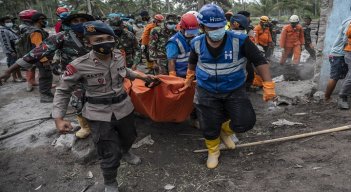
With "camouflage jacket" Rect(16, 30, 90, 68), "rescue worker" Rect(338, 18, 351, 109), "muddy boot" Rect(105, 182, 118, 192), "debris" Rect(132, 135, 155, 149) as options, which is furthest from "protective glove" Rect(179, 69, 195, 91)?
"rescue worker" Rect(338, 18, 351, 109)

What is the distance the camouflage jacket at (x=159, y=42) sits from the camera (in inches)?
234

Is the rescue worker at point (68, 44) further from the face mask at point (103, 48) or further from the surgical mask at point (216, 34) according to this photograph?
the surgical mask at point (216, 34)

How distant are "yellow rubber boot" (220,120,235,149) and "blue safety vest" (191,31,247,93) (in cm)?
57

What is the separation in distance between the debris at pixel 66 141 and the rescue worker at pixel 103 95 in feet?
4.07

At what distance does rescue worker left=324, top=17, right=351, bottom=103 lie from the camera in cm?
484

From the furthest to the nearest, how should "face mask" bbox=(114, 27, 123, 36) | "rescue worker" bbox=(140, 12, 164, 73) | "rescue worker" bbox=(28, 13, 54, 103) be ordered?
1. "rescue worker" bbox=(140, 12, 164, 73)
2. "rescue worker" bbox=(28, 13, 54, 103)
3. "face mask" bbox=(114, 27, 123, 36)

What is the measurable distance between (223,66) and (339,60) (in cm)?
271

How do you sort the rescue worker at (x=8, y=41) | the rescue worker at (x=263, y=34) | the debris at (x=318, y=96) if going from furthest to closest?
the rescue worker at (x=263, y=34) → the rescue worker at (x=8, y=41) → the debris at (x=318, y=96)

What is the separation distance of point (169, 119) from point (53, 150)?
1616 millimetres

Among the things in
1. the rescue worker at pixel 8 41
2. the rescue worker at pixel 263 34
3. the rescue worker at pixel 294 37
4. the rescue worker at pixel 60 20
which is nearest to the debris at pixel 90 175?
the rescue worker at pixel 60 20

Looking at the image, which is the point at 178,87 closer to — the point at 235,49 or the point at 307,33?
the point at 235,49

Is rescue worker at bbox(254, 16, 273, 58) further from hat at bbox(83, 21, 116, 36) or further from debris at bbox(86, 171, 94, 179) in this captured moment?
hat at bbox(83, 21, 116, 36)

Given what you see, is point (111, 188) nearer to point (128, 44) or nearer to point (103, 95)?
point (103, 95)

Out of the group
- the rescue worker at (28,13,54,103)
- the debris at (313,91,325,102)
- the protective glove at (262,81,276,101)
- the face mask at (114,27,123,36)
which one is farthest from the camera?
the rescue worker at (28,13,54,103)
